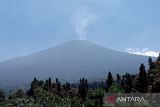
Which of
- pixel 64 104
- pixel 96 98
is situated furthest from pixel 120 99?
pixel 64 104

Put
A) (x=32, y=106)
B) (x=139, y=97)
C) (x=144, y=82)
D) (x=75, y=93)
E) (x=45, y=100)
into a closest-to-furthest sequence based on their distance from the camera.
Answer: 1. (x=139, y=97)
2. (x=144, y=82)
3. (x=32, y=106)
4. (x=45, y=100)
5. (x=75, y=93)

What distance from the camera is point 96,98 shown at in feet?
253

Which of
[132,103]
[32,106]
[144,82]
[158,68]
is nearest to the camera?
[132,103]

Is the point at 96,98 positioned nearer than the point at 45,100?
Yes

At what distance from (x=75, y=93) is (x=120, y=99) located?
68081 millimetres

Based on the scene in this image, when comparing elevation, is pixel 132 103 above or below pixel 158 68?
below

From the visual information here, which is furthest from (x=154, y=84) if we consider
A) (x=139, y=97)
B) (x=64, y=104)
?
(x=64, y=104)

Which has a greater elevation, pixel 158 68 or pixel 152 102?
pixel 158 68

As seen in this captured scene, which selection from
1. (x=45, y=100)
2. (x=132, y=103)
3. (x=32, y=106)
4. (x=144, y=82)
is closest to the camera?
(x=132, y=103)

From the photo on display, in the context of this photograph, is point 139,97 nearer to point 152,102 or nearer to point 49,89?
point 152,102

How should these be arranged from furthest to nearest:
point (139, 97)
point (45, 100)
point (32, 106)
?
point (45, 100), point (32, 106), point (139, 97)

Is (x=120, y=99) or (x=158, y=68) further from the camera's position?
(x=158, y=68)

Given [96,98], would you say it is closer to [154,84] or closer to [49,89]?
[154,84]

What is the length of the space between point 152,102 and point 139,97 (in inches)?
112
